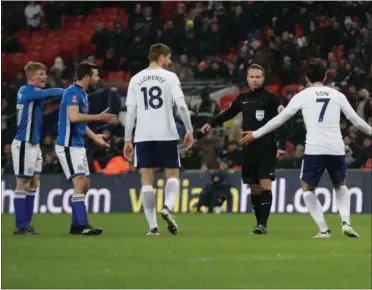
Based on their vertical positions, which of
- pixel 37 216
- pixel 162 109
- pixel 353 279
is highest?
pixel 162 109

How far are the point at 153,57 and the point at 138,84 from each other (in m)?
0.28

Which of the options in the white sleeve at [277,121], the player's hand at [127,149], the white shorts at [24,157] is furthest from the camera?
the white shorts at [24,157]

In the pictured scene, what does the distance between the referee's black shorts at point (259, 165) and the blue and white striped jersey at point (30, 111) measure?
2043 mm

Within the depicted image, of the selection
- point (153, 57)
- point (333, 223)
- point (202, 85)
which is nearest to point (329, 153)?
point (153, 57)

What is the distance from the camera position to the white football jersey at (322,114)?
11.0 m

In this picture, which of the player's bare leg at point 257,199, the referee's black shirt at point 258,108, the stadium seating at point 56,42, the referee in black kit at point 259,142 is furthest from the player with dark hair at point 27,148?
the stadium seating at point 56,42

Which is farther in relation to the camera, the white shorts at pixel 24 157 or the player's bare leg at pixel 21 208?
the player's bare leg at pixel 21 208

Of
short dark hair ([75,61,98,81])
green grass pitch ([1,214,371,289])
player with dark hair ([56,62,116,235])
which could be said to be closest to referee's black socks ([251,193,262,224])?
green grass pitch ([1,214,371,289])

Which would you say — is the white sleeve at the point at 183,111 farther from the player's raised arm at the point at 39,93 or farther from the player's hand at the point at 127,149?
the player's raised arm at the point at 39,93

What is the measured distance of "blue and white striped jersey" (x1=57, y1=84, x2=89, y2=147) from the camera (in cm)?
1199

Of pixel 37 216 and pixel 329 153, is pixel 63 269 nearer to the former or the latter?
pixel 329 153

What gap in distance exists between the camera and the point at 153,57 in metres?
11.1

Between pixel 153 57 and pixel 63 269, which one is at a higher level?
pixel 153 57

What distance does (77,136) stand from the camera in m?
12.4
